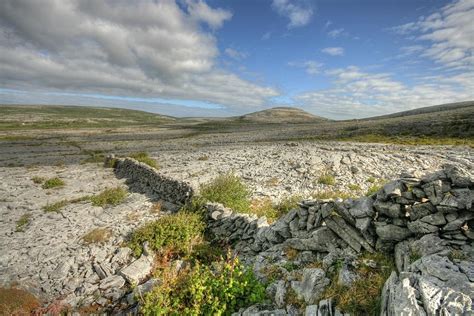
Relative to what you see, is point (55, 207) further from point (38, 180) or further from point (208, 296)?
point (208, 296)

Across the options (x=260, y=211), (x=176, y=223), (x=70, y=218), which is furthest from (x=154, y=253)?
(x=70, y=218)

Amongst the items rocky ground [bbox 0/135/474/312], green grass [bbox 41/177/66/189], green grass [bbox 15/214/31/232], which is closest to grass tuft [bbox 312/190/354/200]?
rocky ground [bbox 0/135/474/312]

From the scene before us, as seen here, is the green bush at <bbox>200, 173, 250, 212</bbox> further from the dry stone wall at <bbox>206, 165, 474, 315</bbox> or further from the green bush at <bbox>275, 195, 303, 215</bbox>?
the dry stone wall at <bbox>206, 165, 474, 315</bbox>

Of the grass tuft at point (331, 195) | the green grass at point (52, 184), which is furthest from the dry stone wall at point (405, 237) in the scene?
the green grass at point (52, 184)

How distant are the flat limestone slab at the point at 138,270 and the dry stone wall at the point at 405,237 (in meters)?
4.04

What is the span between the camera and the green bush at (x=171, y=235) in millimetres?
12172

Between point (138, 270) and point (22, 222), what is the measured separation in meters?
9.98

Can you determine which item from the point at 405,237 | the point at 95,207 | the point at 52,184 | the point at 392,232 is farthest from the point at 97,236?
the point at 52,184

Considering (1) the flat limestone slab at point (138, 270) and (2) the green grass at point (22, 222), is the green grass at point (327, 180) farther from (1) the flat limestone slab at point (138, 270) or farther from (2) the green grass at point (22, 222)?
(2) the green grass at point (22, 222)

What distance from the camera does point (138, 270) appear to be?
35.9 ft

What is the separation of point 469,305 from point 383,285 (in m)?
1.91

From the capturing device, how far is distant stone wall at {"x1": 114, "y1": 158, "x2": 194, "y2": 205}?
56.6ft

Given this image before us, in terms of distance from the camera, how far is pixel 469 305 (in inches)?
176

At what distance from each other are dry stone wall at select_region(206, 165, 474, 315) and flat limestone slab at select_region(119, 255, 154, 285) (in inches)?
159
